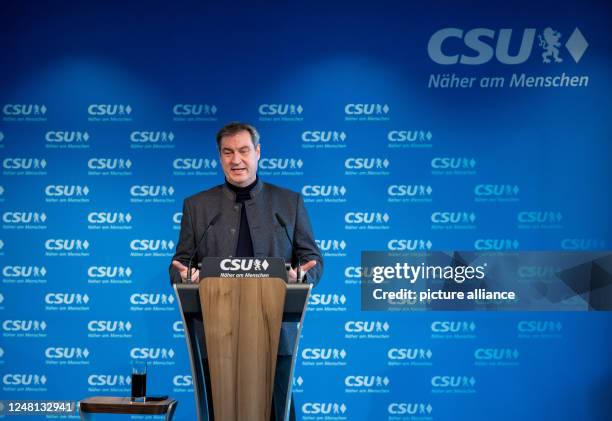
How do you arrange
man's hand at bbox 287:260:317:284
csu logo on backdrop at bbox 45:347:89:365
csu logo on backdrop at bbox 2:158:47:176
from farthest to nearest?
csu logo on backdrop at bbox 2:158:47:176
csu logo on backdrop at bbox 45:347:89:365
man's hand at bbox 287:260:317:284

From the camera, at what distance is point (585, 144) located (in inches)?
199

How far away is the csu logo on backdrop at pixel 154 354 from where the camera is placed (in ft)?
16.5

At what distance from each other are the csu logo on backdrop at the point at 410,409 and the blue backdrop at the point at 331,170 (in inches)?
0.8

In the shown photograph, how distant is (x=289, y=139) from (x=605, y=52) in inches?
91.9

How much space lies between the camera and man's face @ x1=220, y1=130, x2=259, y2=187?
3.68m

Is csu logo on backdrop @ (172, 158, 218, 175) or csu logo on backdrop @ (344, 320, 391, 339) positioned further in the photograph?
csu logo on backdrop @ (172, 158, 218, 175)

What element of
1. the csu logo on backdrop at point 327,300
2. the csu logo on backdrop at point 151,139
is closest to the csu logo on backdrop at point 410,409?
the csu logo on backdrop at point 327,300

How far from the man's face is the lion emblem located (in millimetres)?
2536

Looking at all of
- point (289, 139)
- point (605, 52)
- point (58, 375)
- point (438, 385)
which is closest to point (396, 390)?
point (438, 385)

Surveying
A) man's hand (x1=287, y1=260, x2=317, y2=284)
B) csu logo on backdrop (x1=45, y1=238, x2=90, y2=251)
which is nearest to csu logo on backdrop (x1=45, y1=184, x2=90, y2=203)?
csu logo on backdrop (x1=45, y1=238, x2=90, y2=251)

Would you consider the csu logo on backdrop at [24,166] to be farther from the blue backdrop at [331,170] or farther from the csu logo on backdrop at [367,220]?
the csu logo on backdrop at [367,220]

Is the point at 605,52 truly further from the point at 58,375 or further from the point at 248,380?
the point at 58,375

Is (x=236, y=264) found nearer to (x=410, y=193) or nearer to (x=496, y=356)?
(x=410, y=193)

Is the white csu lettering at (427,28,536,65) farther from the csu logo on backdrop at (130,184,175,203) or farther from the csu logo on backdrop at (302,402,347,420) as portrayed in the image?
the csu logo on backdrop at (302,402,347,420)
